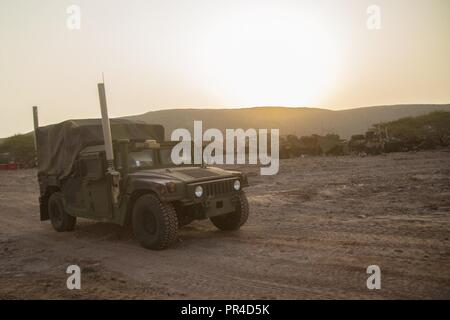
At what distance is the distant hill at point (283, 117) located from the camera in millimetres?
83438

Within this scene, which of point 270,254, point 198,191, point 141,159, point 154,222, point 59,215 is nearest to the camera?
point 270,254

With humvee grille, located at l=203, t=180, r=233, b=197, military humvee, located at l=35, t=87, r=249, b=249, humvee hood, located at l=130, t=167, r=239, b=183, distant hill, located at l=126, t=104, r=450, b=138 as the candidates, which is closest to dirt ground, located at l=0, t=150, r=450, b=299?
military humvee, located at l=35, t=87, r=249, b=249

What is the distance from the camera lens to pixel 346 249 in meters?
5.97

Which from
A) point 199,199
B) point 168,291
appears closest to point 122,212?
point 199,199

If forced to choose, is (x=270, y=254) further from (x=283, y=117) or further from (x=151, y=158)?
(x=283, y=117)

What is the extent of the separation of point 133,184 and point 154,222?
74cm

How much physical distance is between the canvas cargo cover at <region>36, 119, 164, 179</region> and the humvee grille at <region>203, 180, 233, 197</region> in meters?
2.50

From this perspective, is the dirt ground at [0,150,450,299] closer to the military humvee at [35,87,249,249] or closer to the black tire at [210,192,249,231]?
the black tire at [210,192,249,231]

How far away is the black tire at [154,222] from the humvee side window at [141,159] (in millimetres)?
772

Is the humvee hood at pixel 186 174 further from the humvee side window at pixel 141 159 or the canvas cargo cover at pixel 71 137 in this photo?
the canvas cargo cover at pixel 71 137

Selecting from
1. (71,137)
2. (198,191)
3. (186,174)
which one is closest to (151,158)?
(186,174)

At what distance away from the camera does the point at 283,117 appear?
94562mm
